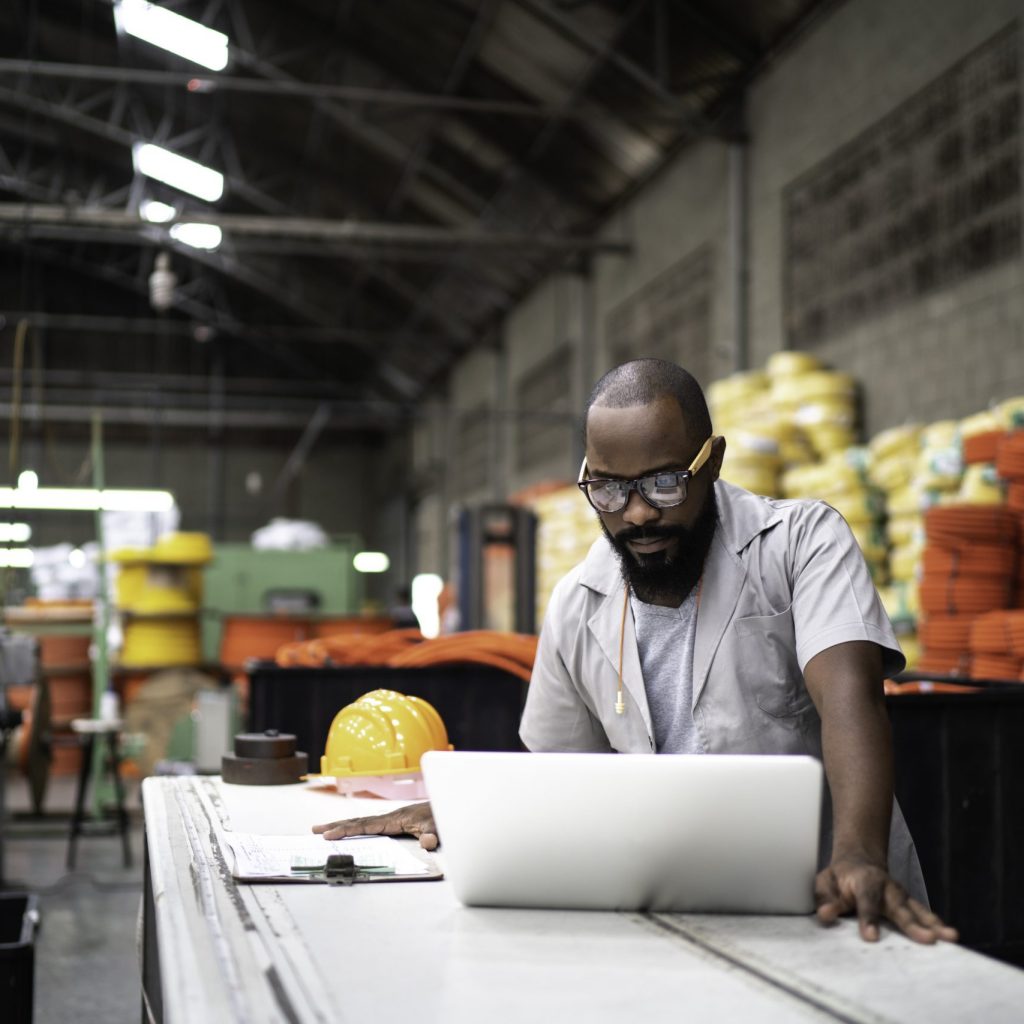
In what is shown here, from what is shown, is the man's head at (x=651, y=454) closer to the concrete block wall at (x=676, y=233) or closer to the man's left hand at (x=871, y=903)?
the man's left hand at (x=871, y=903)

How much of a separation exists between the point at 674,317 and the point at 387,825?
444 inches

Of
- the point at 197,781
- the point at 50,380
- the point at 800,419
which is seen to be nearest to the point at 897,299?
the point at 800,419

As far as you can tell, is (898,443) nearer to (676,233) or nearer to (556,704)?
(676,233)

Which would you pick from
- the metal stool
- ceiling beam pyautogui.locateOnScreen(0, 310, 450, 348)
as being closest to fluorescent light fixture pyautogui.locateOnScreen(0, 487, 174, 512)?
ceiling beam pyautogui.locateOnScreen(0, 310, 450, 348)

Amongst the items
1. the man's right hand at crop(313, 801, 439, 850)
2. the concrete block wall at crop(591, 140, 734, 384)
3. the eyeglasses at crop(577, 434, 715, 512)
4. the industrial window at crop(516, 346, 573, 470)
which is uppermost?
the concrete block wall at crop(591, 140, 734, 384)

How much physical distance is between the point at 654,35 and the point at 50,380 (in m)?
16.8

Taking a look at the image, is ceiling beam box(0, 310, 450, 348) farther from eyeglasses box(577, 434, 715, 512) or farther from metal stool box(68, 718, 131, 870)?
eyeglasses box(577, 434, 715, 512)

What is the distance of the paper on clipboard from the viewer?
1.89 m

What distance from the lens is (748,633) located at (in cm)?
215

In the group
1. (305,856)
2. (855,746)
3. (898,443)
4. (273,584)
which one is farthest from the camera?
(273,584)

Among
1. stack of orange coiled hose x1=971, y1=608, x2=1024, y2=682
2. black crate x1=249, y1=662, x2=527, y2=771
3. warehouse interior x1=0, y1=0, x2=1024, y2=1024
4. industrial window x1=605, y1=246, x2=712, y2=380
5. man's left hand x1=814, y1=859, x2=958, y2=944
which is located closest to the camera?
man's left hand x1=814, y1=859, x2=958, y2=944

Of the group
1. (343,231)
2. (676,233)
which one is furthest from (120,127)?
(676,233)

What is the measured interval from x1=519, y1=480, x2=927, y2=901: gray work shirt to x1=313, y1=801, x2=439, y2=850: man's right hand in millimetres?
342

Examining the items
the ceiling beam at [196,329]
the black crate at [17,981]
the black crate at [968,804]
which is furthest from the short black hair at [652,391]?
the ceiling beam at [196,329]
